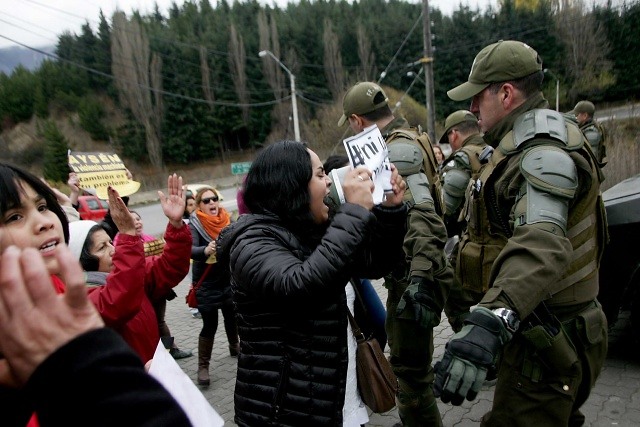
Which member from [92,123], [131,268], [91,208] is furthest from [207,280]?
[92,123]

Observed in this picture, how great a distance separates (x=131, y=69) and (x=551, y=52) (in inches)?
1513

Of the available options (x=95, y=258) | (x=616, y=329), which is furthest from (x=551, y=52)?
(x=95, y=258)

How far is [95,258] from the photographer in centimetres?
251

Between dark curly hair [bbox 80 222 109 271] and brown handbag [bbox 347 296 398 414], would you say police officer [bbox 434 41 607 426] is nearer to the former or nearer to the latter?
brown handbag [bbox 347 296 398 414]

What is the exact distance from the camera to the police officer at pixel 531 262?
1.70m

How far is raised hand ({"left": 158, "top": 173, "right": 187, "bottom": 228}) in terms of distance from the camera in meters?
2.45

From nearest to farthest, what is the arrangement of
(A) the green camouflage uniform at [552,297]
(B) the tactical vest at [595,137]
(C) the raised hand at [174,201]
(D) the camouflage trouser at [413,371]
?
1. (A) the green camouflage uniform at [552,297]
2. (C) the raised hand at [174,201]
3. (D) the camouflage trouser at [413,371]
4. (B) the tactical vest at [595,137]

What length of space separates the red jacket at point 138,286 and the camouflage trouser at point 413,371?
138 cm

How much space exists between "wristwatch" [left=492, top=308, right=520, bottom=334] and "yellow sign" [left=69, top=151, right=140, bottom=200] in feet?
8.50

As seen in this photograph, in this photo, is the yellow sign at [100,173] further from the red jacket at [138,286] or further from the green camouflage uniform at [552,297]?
the green camouflage uniform at [552,297]

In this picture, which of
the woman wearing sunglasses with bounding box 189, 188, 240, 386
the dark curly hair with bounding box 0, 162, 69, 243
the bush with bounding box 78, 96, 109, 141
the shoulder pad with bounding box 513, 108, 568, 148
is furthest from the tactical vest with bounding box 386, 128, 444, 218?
the bush with bounding box 78, 96, 109, 141

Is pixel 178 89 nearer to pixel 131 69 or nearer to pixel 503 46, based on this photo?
pixel 131 69

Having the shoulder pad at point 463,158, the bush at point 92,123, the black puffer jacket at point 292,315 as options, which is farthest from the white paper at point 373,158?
the bush at point 92,123

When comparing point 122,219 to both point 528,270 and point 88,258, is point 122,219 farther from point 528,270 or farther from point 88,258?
point 528,270
